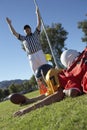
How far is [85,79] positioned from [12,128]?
2.23 meters

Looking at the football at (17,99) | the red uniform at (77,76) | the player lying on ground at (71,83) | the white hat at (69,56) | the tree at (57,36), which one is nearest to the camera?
the player lying on ground at (71,83)

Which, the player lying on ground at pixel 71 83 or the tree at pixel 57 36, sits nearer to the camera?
the player lying on ground at pixel 71 83

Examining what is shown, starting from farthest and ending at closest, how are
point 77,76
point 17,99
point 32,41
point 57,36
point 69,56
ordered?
1. point 57,36
2. point 32,41
3. point 17,99
4. point 69,56
5. point 77,76

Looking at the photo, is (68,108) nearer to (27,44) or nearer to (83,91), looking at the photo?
(83,91)

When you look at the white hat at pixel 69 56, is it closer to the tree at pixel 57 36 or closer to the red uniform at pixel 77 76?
the red uniform at pixel 77 76

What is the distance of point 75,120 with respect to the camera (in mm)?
5250

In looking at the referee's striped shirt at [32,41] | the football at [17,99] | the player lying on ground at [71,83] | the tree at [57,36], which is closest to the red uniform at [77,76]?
the player lying on ground at [71,83]

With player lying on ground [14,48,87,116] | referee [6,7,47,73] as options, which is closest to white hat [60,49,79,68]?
player lying on ground [14,48,87,116]

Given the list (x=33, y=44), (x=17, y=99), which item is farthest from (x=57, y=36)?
(x=17, y=99)

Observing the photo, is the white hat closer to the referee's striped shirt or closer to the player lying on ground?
the player lying on ground

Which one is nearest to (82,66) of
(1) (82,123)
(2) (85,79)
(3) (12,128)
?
(2) (85,79)

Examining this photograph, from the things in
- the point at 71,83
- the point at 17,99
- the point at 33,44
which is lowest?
the point at 17,99

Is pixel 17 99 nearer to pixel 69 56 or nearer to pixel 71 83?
pixel 69 56

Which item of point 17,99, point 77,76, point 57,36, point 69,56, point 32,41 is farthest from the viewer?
point 57,36
